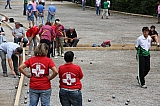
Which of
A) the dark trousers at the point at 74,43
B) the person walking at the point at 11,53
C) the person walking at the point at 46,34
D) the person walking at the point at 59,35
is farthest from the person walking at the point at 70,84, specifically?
the dark trousers at the point at 74,43

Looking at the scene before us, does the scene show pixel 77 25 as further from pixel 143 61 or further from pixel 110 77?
pixel 143 61

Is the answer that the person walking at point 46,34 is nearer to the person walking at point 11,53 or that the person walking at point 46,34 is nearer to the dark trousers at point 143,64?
the person walking at point 11,53

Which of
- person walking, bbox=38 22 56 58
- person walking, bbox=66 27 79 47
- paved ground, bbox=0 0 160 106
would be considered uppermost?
person walking, bbox=38 22 56 58

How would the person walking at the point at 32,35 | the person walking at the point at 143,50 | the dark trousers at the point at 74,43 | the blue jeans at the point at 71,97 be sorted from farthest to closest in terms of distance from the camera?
the dark trousers at the point at 74,43 → the person walking at the point at 32,35 → the person walking at the point at 143,50 → the blue jeans at the point at 71,97

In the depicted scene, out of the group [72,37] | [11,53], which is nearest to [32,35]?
[72,37]

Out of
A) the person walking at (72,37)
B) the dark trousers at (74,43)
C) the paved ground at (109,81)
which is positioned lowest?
the paved ground at (109,81)

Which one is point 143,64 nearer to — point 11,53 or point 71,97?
point 11,53

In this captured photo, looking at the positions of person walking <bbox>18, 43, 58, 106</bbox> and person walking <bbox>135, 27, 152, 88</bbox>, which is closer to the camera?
person walking <bbox>18, 43, 58, 106</bbox>

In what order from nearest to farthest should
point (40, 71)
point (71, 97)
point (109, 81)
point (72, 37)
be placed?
1. point (71, 97)
2. point (40, 71)
3. point (109, 81)
4. point (72, 37)

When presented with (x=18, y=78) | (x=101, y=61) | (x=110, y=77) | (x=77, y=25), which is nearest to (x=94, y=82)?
(x=110, y=77)

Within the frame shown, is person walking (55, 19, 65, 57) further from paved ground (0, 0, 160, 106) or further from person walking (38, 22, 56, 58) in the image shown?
person walking (38, 22, 56, 58)

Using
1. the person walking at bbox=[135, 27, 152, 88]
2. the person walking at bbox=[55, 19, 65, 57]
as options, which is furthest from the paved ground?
the person walking at bbox=[55, 19, 65, 57]

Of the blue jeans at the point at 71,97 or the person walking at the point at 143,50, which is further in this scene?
the person walking at the point at 143,50

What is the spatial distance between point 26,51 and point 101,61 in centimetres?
336
